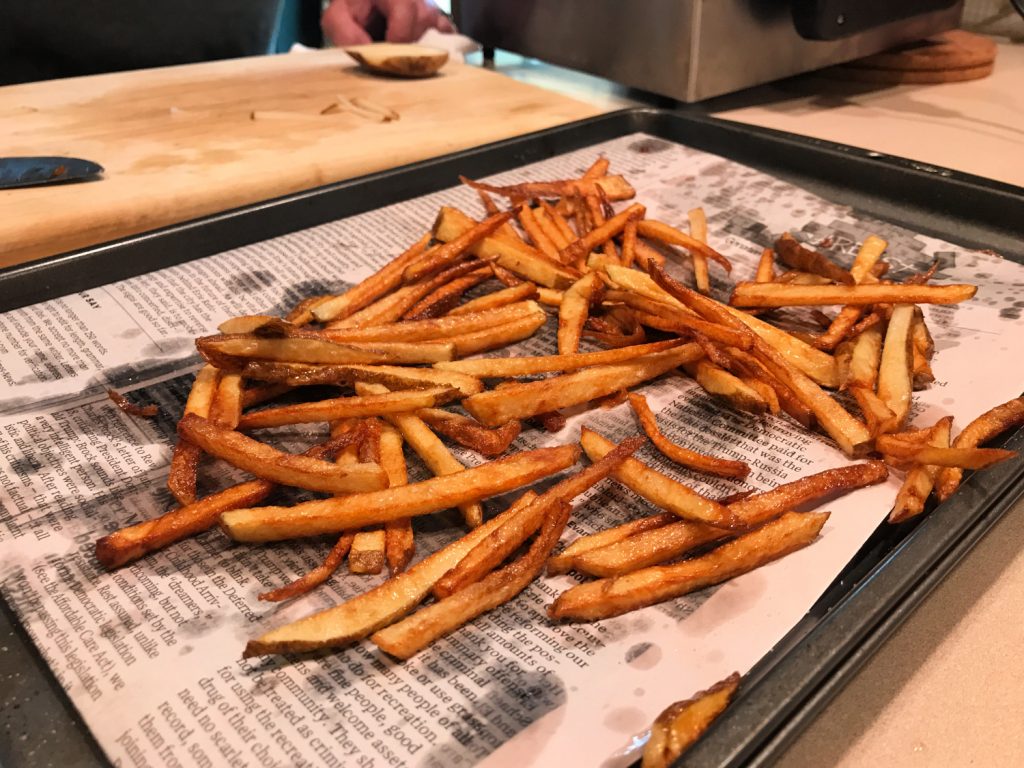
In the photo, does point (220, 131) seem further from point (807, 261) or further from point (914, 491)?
point (914, 491)

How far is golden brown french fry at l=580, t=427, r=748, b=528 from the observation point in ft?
3.38

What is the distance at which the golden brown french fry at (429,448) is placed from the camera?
1.12m

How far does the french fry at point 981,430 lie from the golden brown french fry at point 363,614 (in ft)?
2.02

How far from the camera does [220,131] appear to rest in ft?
7.64

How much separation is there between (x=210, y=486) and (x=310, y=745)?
1.61ft

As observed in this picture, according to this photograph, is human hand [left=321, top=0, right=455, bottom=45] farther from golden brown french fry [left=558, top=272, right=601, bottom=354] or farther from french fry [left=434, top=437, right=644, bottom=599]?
french fry [left=434, top=437, right=644, bottom=599]

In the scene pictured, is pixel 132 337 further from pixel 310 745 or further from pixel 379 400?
pixel 310 745

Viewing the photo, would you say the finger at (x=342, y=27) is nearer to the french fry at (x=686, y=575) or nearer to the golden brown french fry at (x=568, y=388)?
the golden brown french fry at (x=568, y=388)

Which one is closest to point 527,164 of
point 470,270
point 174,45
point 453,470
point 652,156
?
point 652,156

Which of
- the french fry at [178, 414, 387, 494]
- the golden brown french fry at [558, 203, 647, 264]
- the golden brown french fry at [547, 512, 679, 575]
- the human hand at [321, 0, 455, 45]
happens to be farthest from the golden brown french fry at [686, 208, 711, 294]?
the human hand at [321, 0, 455, 45]

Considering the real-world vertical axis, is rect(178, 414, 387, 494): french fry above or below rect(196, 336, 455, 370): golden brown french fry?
below

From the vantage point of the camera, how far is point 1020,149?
249cm

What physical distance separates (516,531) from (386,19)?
123 inches

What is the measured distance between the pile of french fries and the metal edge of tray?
0.98 feet
